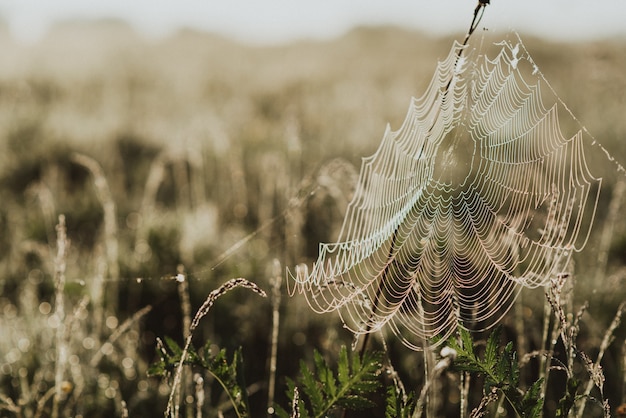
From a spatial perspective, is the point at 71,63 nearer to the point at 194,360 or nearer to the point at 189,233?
the point at 189,233

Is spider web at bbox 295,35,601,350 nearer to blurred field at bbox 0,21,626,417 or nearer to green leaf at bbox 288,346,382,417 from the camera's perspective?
blurred field at bbox 0,21,626,417

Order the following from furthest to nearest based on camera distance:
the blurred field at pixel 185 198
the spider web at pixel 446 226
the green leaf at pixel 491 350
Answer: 1. the blurred field at pixel 185 198
2. the spider web at pixel 446 226
3. the green leaf at pixel 491 350

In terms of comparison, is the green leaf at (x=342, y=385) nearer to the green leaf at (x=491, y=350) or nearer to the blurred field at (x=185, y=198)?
the green leaf at (x=491, y=350)

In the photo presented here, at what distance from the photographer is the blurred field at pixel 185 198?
120 inches

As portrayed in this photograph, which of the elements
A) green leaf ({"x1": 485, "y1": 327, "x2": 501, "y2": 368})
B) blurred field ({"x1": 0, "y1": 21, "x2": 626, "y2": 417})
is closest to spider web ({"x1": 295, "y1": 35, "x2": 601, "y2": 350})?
Answer: blurred field ({"x1": 0, "y1": 21, "x2": 626, "y2": 417})

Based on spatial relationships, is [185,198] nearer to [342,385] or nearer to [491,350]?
[342,385]

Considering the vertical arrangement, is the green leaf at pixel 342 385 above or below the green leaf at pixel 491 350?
below

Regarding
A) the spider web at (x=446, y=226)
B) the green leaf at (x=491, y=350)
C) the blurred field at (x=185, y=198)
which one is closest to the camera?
the green leaf at (x=491, y=350)

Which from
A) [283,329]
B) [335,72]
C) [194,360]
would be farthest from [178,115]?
[194,360]

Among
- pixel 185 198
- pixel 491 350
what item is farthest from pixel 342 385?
pixel 185 198

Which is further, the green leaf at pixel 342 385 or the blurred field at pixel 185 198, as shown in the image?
the blurred field at pixel 185 198

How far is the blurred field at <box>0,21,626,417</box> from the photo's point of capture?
305 centimetres

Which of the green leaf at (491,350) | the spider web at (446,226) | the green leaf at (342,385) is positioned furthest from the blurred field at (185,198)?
the green leaf at (491,350)

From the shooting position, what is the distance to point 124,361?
9.75 ft
